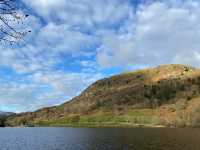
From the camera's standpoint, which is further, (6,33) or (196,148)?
(196,148)

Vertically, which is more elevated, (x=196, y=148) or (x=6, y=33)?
(x=6, y=33)

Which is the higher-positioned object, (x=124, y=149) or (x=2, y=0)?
(x=2, y=0)

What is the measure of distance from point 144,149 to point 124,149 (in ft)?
14.6

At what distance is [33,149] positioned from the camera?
8838 centimetres

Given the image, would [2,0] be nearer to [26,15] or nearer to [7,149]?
[26,15]

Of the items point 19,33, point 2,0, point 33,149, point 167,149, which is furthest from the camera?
point 33,149

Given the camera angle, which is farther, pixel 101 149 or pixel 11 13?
pixel 101 149

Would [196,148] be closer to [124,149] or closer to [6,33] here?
[124,149]

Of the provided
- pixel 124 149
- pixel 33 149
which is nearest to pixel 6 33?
pixel 124 149

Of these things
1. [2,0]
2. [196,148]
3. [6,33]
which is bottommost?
[196,148]

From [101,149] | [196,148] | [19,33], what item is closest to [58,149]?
[101,149]

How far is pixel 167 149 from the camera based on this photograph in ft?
268

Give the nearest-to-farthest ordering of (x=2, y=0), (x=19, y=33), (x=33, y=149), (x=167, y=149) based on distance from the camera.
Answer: (x=2, y=0) → (x=19, y=33) → (x=167, y=149) → (x=33, y=149)

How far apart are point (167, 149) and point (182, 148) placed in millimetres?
3867
